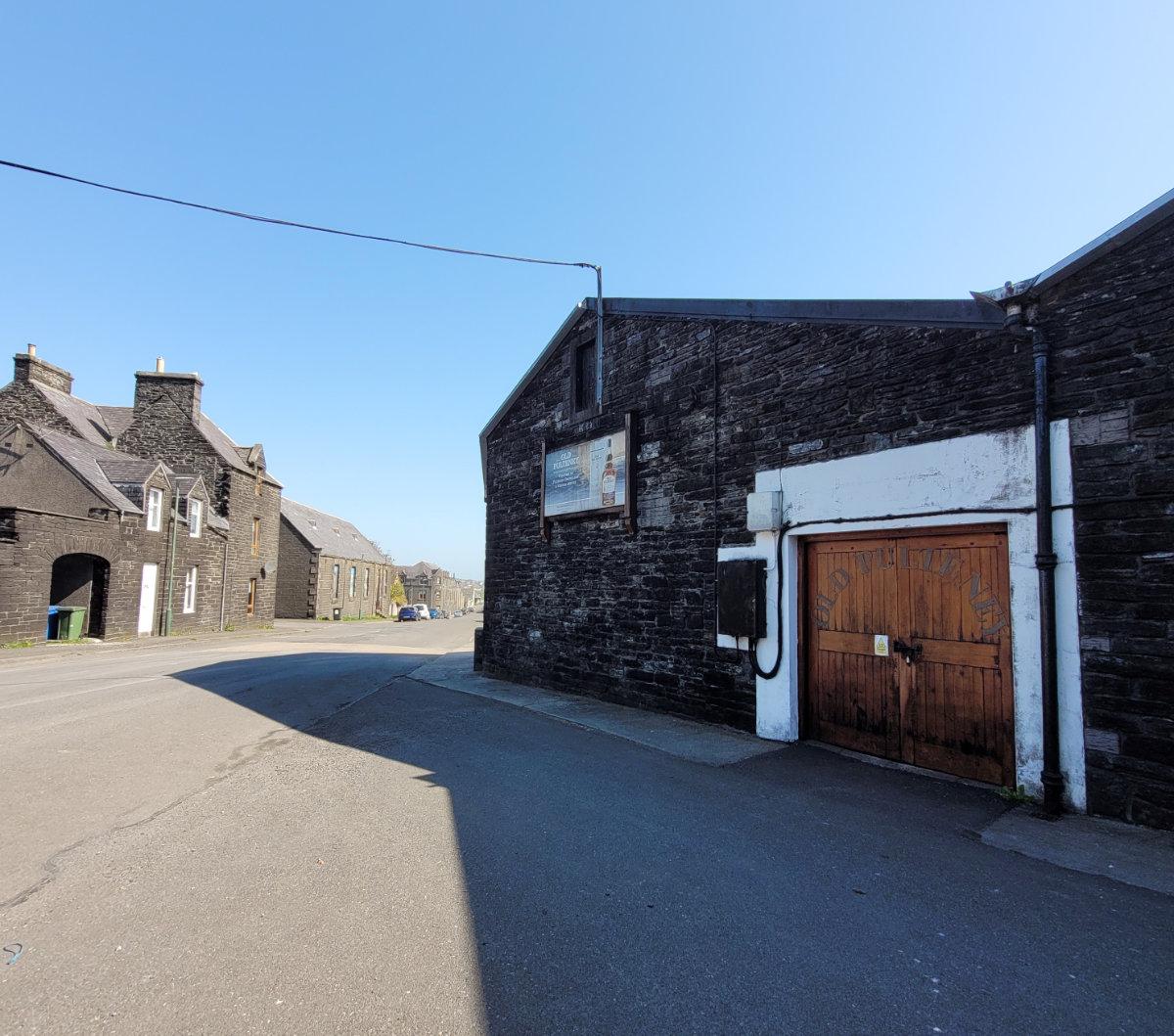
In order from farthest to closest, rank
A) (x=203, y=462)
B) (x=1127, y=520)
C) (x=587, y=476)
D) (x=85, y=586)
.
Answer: (x=203, y=462)
(x=85, y=586)
(x=587, y=476)
(x=1127, y=520)

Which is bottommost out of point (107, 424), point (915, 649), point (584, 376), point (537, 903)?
point (537, 903)

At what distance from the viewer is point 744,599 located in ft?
26.1

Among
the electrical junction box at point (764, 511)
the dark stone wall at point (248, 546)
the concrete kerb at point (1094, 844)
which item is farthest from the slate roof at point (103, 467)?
the concrete kerb at point (1094, 844)

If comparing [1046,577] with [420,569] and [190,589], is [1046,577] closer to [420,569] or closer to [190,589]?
[190,589]

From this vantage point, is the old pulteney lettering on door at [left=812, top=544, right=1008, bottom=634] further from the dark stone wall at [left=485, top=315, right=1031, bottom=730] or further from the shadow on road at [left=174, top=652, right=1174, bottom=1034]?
the shadow on road at [left=174, top=652, right=1174, bottom=1034]

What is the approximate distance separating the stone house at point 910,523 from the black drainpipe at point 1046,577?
0.06 ft

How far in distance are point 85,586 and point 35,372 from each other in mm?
11121

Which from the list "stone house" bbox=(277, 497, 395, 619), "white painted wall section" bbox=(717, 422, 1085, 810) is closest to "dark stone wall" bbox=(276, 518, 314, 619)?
"stone house" bbox=(277, 497, 395, 619)

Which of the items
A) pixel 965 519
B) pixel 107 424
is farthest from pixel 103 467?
pixel 965 519

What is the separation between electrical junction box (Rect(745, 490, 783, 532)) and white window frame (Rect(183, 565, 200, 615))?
26567mm

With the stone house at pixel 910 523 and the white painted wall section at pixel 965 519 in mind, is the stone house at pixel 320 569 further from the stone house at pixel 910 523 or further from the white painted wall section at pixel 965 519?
the white painted wall section at pixel 965 519

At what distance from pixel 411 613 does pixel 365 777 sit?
53.2m

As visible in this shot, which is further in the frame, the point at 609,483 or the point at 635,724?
the point at 609,483

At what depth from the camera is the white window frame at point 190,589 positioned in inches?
1072
